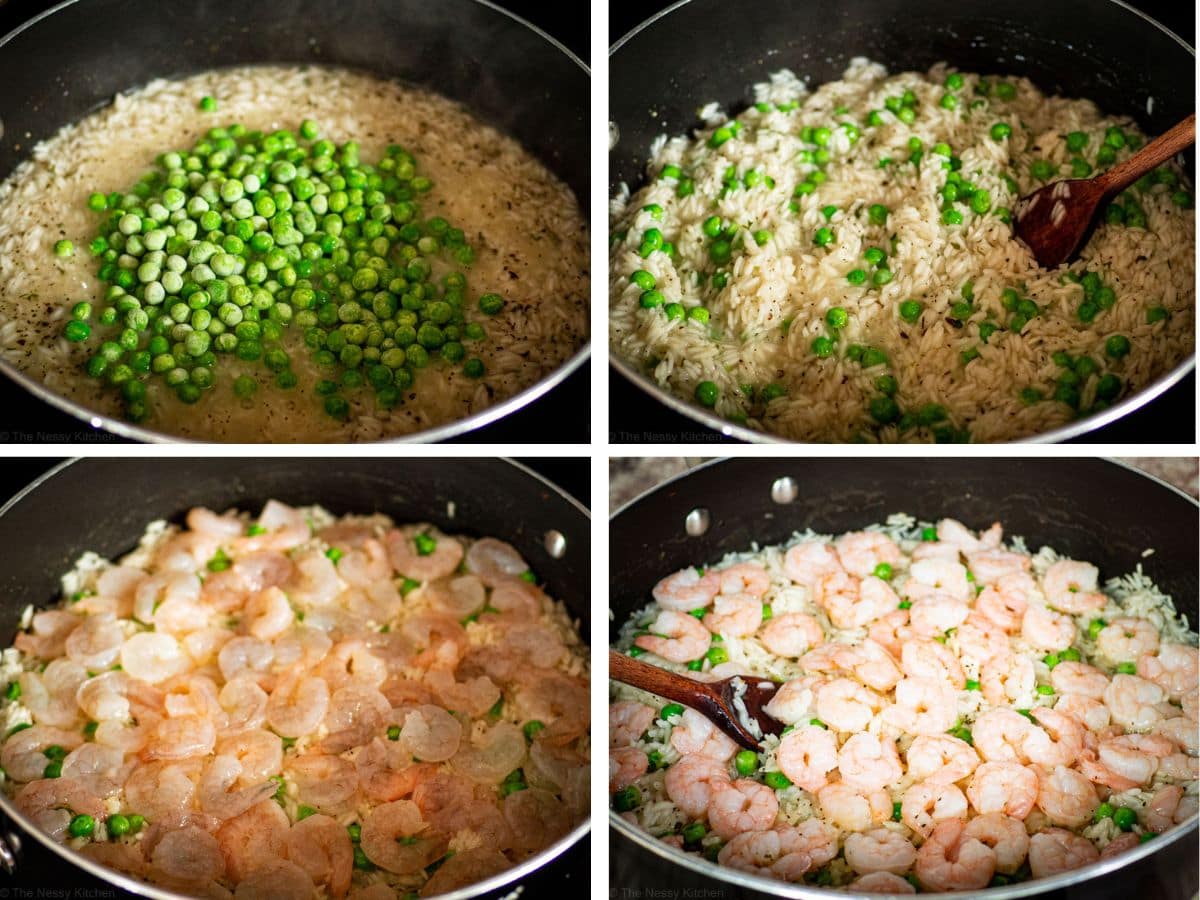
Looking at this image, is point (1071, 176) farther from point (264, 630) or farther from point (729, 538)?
point (264, 630)

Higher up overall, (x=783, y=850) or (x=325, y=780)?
(x=325, y=780)

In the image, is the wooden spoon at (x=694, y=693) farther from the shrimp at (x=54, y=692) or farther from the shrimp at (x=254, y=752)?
the shrimp at (x=54, y=692)

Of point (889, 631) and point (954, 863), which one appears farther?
point (889, 631)

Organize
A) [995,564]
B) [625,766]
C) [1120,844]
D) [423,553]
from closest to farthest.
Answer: [1120,844] < [625,766] < [995,564] < [423,553]

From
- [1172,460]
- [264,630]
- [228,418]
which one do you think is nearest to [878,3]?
[1172,460]

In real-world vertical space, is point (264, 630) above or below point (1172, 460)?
below

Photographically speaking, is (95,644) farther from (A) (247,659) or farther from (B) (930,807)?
(B) (930,807)

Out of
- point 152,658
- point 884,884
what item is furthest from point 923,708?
point 152,658
